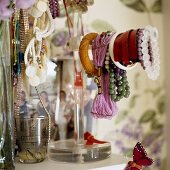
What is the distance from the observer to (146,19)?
1.27 metres

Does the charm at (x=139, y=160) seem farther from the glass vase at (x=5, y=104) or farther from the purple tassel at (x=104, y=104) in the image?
the glass vase at (x=5, y=104)

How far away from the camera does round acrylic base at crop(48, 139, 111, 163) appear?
76cm

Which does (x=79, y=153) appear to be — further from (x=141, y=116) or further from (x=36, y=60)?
(x=141, y=116)

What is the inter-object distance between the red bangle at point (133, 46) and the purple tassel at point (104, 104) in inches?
3.7

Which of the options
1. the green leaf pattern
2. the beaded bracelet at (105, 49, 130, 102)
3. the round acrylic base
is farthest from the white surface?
the green leaf pattern

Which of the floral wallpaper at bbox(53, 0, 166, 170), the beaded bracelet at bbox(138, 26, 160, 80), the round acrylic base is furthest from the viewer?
the floral wallpaper at bbox(53, 0, 166, 170)

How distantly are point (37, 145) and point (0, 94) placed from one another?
0.16 m

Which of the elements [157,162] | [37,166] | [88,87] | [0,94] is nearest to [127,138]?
[157,162]

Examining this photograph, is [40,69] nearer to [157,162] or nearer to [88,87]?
[88,87]

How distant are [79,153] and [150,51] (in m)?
0.28

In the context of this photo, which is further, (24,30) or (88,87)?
(88,87)

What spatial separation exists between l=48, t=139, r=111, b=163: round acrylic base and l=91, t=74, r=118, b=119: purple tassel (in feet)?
0.29

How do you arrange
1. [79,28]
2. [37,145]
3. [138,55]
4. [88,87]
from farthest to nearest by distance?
1. [88,87]
2. [79,28]
3. [37,145]
4. [138,55]

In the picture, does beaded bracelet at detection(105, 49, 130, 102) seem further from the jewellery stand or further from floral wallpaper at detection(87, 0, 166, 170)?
floral wallpaper at detection(87, 0, 166, 170)
